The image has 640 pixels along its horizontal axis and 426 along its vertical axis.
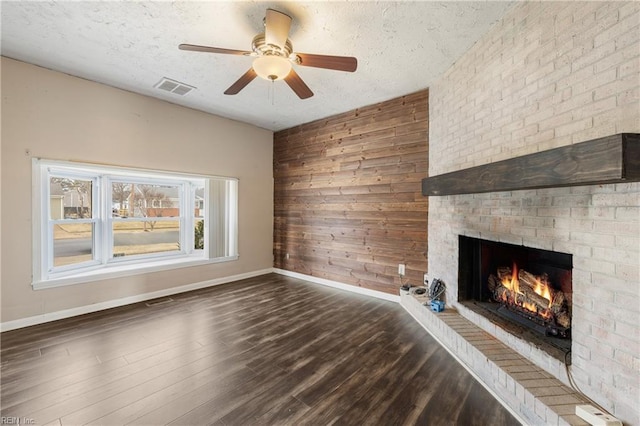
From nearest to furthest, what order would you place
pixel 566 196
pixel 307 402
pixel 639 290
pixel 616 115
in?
pixel 639 290 → pixel 616 115 → pixel 566 196 → pixel 307 402

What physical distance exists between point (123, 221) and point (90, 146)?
1.15 meters

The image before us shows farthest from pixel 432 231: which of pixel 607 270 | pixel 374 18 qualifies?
pixel 374 18

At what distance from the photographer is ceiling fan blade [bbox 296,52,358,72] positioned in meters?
2.02

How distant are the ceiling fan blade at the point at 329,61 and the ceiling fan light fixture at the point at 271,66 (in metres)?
0.14

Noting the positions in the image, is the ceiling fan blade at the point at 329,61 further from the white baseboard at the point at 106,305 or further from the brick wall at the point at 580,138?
the white baseboard at the point at 106,305

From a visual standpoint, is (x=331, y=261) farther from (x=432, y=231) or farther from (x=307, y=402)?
(x=307, y=402)

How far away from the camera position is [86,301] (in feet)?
10.8

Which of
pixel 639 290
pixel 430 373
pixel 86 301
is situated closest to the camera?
pixel 639 290

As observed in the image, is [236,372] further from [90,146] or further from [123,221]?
[90,146]

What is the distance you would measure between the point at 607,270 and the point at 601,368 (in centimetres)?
54

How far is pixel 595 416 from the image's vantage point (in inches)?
53.2

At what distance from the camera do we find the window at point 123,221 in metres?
3.17

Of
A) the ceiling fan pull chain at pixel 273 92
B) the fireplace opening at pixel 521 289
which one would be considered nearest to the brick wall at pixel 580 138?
the fireplace opening at pixel 521 289

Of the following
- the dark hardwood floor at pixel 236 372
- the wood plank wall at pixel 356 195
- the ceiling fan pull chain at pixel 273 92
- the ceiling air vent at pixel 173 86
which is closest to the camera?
the dark hardwood floor at pixel 236 372
